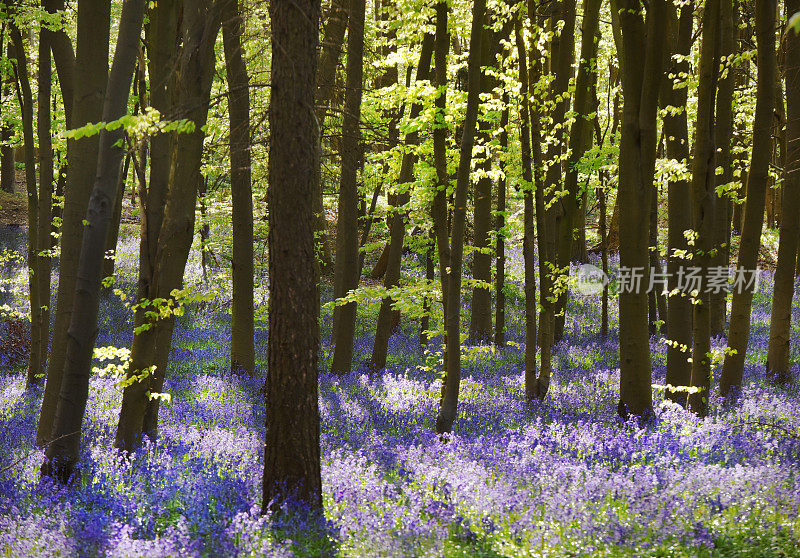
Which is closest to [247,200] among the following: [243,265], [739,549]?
[243,265]

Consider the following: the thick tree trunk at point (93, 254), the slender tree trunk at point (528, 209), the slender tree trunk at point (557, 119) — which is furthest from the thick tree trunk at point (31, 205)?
the slender tree trunk at point (557, 119)

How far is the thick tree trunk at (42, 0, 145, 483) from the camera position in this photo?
19.2 ft

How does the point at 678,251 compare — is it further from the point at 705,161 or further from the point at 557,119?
the point at 557,119

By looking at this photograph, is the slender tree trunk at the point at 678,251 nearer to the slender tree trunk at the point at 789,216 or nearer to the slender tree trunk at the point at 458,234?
the slender tree trunk at the point at 789,216

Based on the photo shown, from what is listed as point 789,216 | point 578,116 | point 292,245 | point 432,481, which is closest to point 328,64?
point 578,116

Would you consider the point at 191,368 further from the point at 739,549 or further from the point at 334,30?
the point at 739,549

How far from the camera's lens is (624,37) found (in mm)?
8688

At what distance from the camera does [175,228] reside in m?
7.09

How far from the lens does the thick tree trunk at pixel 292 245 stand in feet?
17.0

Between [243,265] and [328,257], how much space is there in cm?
1289

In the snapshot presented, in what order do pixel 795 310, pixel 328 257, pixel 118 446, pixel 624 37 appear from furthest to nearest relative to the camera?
1. pixel 328 257
2. pixel 795 310
3. pixel 624 37
4. pixel 118 446

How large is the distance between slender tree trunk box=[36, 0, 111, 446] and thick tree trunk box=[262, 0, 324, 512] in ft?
9.72

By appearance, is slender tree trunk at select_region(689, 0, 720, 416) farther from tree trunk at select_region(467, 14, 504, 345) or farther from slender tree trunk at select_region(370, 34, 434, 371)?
slender tree trunk at select_region(370, 34, 434, 371)

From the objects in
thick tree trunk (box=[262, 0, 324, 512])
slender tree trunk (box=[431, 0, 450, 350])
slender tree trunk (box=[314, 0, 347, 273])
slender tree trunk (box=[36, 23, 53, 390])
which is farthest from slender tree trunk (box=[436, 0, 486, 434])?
slender tree trunk (box=[36, 23, 53, 390])
